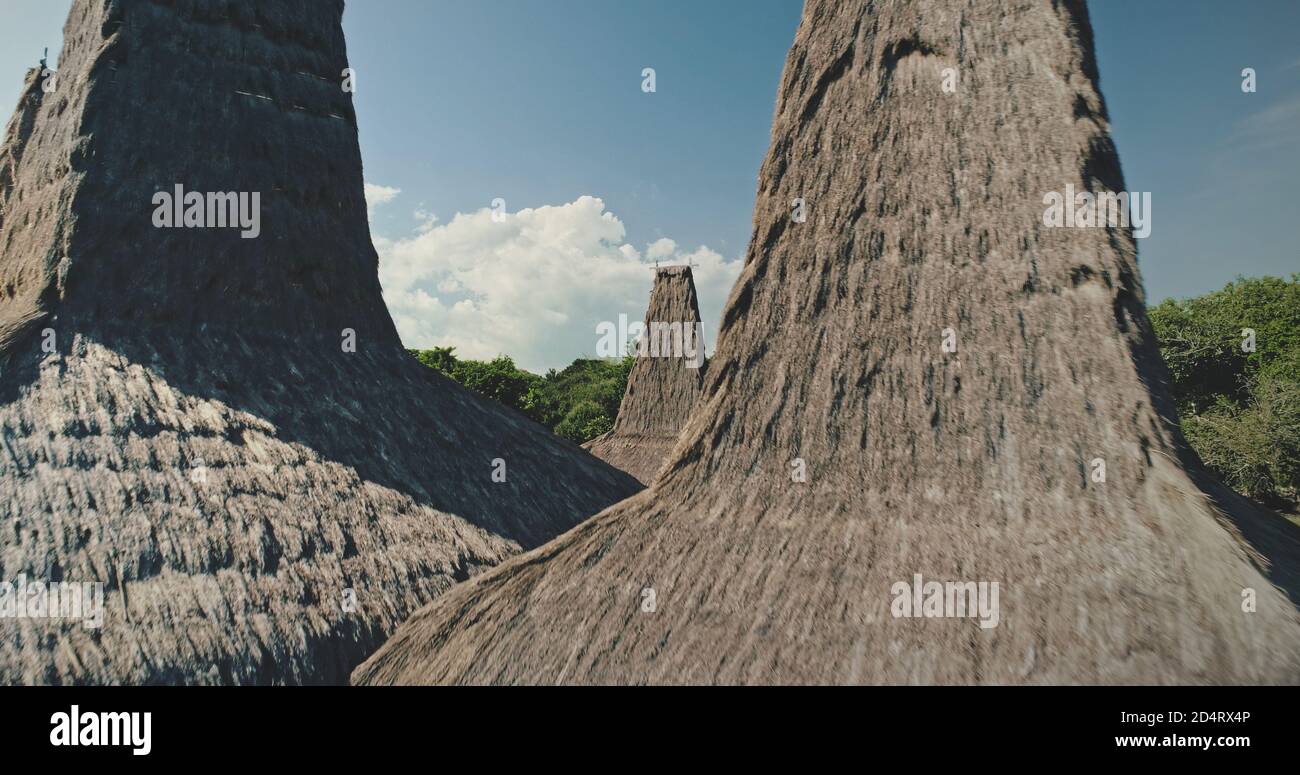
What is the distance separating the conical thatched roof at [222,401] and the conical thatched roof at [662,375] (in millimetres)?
7262

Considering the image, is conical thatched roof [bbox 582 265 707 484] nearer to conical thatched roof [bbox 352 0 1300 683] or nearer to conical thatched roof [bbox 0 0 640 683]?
conical thatched roof [bbox 0 0 640 683]

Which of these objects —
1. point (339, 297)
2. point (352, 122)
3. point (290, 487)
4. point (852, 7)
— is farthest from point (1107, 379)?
point (352, 122)

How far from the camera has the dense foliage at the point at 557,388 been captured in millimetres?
24781

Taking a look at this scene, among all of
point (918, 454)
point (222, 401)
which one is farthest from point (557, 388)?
point (918, 454)

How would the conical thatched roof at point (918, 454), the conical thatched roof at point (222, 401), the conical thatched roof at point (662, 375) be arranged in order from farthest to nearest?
the conical thatched roof at point (662, 375) < the conical thatched roof at point (222, 401) < the conical thatched roof at point (918, 454)

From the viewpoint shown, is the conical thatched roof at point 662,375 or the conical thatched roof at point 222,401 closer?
the conical thatched roof at point 222,401

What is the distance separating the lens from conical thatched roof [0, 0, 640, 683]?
4.72 m

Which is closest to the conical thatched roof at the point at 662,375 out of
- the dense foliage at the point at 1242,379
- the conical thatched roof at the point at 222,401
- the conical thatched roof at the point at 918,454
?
the conical thatched roof at the point at 222,401

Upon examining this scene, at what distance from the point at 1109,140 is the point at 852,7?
78.3 inches

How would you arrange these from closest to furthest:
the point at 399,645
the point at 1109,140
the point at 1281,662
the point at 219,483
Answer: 1. the point at 1281,662
2. the point at 1109,140
3. the point at 399,645
4. the point at 219,483

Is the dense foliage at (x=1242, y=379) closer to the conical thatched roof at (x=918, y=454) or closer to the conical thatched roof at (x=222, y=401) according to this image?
the conical thatched roof at (x=918, y=454)

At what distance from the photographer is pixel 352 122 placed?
881 centimetres
